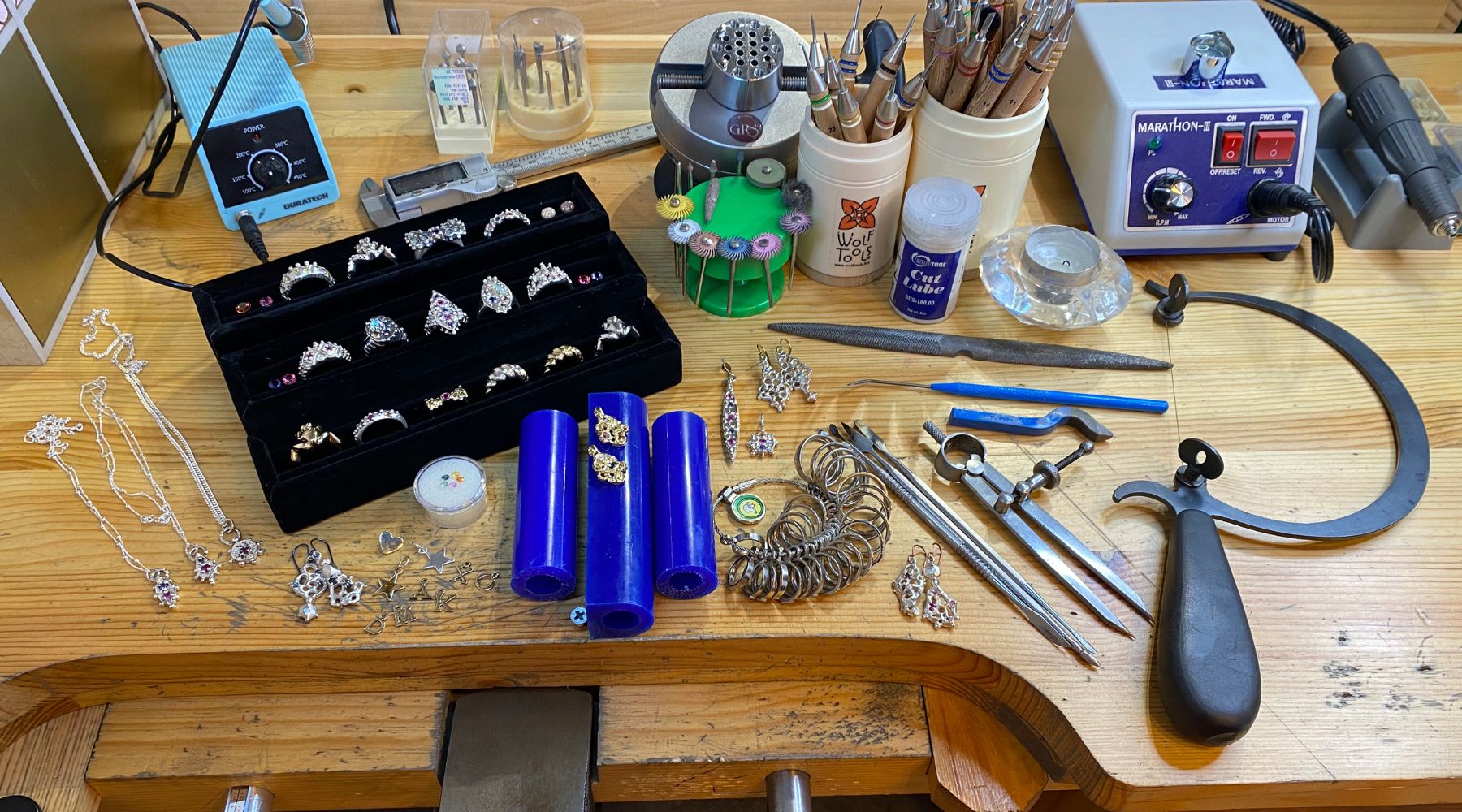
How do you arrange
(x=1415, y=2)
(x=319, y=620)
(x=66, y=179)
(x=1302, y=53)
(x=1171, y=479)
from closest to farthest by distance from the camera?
(x=319, y=620)
(x=1171, y=479)
(x=66, y=179)
(x=1302, y=53)
(x=1415, y=2)

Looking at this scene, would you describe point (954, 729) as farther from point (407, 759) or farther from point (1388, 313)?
point (1388, 313)

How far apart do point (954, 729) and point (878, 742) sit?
7 cm

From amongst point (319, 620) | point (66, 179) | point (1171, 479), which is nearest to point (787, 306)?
point (1171, 479)

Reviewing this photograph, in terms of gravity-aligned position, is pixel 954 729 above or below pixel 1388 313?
below

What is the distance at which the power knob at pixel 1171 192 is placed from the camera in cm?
111

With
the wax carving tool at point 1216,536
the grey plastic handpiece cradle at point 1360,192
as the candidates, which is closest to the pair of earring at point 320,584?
the wax carving tool at point 1216,536

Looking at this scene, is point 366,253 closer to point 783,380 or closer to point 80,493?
point 80,493

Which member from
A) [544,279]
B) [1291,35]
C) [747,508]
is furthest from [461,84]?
[1291,35]

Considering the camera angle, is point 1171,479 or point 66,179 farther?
point 66,179

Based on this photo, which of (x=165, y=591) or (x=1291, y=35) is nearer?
(x=165, y=591)

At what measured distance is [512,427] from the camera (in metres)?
0.99

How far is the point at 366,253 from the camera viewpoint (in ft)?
3.44

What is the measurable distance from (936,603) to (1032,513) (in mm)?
136

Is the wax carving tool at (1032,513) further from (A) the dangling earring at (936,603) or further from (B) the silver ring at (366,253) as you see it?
(B) the silver ring at (366,253)
